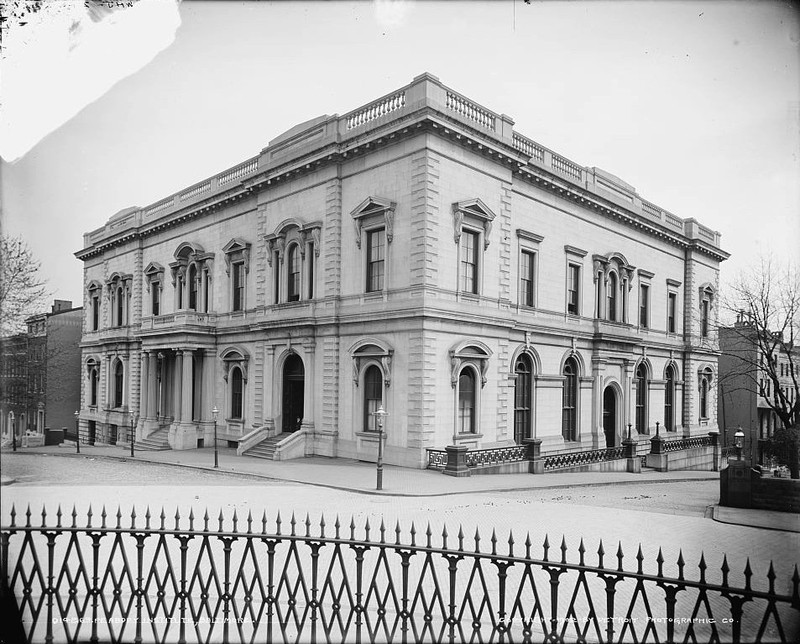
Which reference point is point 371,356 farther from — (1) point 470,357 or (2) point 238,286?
(2) point 238,286

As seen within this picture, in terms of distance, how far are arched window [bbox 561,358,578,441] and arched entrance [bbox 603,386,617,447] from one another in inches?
91.9

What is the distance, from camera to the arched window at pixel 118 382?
21173 millimetres

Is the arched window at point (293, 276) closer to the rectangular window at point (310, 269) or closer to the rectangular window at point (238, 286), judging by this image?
the rectangular window at point (310, 269)

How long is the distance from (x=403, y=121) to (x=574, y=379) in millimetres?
13367

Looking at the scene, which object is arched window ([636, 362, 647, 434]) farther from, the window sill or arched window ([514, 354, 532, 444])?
the window sill

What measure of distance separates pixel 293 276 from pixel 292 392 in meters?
4.52

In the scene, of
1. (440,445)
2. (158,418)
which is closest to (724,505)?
(440,445)

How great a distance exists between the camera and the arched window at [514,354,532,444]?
21.5 m

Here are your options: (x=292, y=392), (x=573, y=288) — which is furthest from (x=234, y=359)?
(x=573, y=288)

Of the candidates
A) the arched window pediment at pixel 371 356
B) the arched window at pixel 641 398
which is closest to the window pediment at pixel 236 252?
the arched window pediment at pixel 371 356

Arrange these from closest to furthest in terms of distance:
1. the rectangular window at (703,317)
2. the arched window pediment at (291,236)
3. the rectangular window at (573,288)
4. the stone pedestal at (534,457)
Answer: the stone pedestal at (534,457) < the rectangular window at (703,317) < the arched window pediment at (291,236) < the rectangular window at (573,288)

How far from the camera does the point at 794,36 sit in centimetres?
435

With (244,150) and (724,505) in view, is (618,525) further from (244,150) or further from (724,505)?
(244,150)

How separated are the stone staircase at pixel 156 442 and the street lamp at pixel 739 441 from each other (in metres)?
18.8
